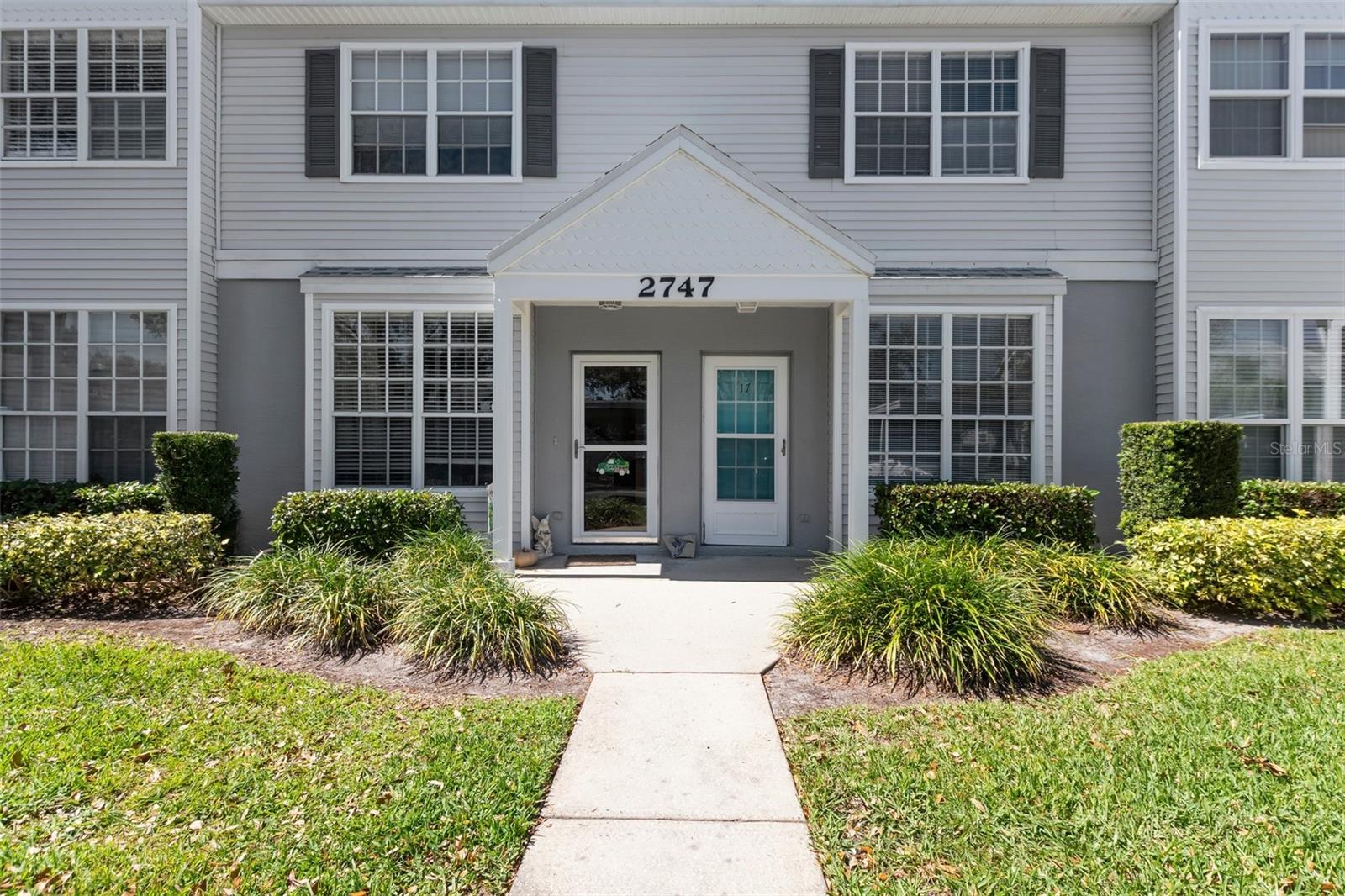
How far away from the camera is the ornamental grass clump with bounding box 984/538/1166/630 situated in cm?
568

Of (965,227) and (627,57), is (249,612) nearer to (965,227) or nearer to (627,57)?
(627,57)

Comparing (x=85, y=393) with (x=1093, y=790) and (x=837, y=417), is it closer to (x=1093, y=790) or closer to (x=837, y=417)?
(x=837, y=417)

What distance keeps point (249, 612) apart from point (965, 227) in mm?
8786

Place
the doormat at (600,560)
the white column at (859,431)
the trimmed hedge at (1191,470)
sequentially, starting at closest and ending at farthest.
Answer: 1. the trimmed hedge at (1191,470)
2. the white column at (859,431)
3. the doormat at (600,560)

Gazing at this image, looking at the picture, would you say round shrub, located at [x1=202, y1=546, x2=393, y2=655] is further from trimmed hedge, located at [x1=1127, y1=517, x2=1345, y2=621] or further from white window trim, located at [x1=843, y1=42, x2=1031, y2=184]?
white window trim, located at [x1=843, y1=42, x2=1031, y2=184]

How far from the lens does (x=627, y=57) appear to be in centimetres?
854

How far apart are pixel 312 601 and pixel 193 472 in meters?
3.32

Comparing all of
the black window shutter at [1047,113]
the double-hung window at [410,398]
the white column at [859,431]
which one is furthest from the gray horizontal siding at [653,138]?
the white column at [859,431]

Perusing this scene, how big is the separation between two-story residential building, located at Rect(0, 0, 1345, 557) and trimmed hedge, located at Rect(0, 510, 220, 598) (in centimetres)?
220

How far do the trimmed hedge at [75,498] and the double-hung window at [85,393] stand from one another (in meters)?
0.49

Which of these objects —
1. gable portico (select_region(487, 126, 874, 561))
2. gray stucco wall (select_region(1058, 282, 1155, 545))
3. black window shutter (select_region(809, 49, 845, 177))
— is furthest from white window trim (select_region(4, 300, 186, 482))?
gray stucco wall (select_region(1058, 282, 1155, 545))

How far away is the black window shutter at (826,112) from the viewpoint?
844 centimetres

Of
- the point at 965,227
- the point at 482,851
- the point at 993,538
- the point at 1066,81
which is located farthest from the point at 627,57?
the point at 482,851

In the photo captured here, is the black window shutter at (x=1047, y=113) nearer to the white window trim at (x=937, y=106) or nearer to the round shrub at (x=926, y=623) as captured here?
the white window trim at (x=937, y=106)
